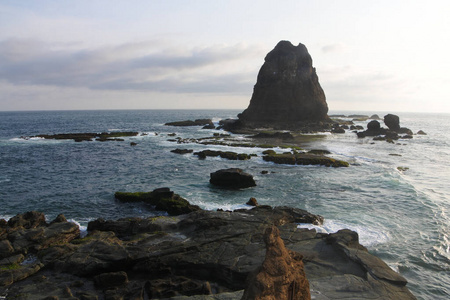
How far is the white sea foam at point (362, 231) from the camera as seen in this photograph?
18.7 m

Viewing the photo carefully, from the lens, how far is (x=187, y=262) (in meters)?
14.1

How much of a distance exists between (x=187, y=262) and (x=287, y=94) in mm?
102386

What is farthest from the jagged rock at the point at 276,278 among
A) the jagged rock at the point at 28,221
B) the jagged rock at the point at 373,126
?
the jagged rock at the point at 373,126

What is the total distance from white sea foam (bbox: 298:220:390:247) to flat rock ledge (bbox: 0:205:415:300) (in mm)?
2962

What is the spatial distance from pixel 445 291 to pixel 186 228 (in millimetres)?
12867

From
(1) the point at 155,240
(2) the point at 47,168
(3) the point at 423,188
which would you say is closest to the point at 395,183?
(3) the point at 423,188

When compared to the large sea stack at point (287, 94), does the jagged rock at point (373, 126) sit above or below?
below

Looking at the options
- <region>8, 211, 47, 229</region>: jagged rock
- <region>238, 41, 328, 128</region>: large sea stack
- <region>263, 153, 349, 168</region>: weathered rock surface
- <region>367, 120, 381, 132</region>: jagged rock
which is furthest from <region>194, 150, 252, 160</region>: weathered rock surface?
<region>238, 41, 328, 128</region>: large sea stack

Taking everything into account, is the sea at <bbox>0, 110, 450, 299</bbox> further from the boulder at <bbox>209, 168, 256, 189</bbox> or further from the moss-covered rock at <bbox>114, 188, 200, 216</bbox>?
the boulder at <bbox>209, 168, 256, 189</bbox>

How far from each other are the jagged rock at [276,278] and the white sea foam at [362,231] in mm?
12143

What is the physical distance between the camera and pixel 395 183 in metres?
32.8

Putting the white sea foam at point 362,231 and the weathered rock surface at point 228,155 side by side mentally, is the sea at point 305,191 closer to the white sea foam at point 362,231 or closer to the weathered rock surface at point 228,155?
the white sea foam at point 362,231

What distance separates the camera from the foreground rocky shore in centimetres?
1122

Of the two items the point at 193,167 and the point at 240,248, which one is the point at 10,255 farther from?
the point at 193,167
